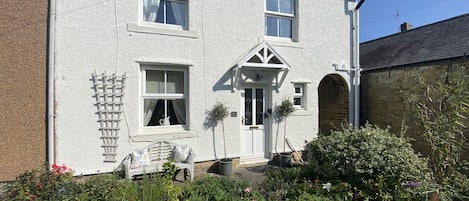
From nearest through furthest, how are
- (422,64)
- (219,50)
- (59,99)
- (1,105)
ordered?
(1,105), (59,99), (219,50), (422,64)

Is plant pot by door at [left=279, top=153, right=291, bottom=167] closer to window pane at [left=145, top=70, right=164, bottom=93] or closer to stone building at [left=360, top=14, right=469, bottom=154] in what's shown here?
stone building at [left=360, top=14, right=469, bottom=154]

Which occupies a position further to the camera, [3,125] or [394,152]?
[3,125]

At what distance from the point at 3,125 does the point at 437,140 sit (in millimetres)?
8210

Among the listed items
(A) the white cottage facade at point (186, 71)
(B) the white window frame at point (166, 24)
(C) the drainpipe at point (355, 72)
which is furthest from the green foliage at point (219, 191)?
(C) the drainpipe at point (355, 72)

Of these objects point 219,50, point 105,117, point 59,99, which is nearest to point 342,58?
point 219,50

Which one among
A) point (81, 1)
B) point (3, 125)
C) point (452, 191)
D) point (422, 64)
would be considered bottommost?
point (452, 191)

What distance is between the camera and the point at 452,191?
4211 millimetres

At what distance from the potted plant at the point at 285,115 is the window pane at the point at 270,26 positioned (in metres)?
2.14

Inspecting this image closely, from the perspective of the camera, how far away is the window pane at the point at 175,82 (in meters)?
6.72

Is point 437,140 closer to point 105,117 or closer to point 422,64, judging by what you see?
point 422,64

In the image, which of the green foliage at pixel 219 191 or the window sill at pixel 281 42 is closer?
the green foliage at pixel 219 191

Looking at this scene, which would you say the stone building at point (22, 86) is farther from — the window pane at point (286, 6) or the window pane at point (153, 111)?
the window pane at point (286, 6)

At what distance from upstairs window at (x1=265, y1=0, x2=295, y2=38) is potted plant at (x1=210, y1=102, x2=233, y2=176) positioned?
112 inches

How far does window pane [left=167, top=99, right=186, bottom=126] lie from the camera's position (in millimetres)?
6809
